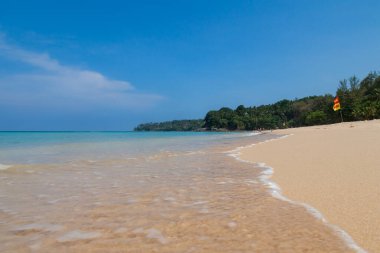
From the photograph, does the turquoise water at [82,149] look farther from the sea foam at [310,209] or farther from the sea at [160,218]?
the sea foam at [310,209]

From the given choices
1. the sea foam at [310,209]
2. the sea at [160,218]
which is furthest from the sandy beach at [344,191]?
the sea at [160,218]

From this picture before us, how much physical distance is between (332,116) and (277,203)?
70.0 m

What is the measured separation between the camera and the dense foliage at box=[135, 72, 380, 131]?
58250 millimetres

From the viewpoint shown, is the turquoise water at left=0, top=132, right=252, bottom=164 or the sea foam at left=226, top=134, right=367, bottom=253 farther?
the turquoise water at left=0, top=132, right=252, bottom=164

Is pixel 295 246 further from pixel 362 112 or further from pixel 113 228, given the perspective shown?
pixel 362 112

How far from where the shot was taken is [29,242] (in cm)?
259

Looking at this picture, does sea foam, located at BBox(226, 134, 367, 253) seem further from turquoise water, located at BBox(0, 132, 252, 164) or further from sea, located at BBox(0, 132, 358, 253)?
turquoise water, located at BBox(0, 132, 252, 164)

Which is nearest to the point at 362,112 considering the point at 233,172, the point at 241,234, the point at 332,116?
the point at 332,116

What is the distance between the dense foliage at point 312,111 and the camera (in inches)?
2293

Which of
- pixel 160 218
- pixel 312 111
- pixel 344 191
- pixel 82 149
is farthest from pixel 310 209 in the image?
pixel 312 111

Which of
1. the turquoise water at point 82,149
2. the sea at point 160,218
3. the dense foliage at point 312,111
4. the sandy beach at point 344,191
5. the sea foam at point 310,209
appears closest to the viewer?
the sea foam at point 310,209

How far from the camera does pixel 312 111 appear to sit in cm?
7944

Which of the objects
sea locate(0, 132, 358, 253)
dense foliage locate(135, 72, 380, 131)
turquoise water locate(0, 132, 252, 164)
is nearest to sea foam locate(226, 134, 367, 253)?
sea locate(0, 132, 358, 253)

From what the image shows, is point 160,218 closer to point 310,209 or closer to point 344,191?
point 310,209
